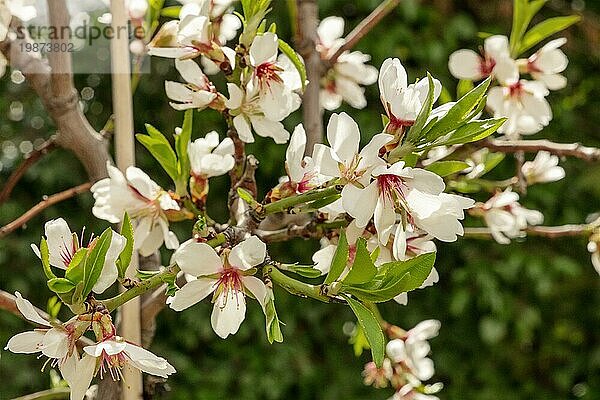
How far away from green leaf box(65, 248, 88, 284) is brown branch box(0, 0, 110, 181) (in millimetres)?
187

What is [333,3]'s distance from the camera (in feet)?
4.83

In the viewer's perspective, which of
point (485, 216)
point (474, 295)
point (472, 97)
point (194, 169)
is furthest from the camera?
point (474, 295)

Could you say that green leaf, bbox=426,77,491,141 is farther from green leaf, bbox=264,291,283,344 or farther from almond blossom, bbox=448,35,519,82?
almond blossom, bbox=448,35,519,82

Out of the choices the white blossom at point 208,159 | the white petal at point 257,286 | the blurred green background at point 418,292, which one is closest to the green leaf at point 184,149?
the white blossom at point 208,159

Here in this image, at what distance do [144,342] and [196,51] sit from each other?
0.60ft

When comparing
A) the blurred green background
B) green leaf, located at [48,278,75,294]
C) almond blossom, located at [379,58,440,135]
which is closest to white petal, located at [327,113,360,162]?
almond blossom, located at [379,58,440,135]

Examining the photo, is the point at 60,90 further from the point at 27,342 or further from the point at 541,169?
the point at 541,169

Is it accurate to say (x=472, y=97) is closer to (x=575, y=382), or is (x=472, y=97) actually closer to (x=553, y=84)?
(x=553, y=84)

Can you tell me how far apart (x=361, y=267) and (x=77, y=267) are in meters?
0.11

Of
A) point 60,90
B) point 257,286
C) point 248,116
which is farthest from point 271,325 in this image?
point 60,90

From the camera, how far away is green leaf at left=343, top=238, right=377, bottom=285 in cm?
32

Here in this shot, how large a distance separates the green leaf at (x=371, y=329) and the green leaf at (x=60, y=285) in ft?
0.37

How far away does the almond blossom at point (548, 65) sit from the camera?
0.51 metres

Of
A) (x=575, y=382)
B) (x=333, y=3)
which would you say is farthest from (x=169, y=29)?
(x=575, y=382)
